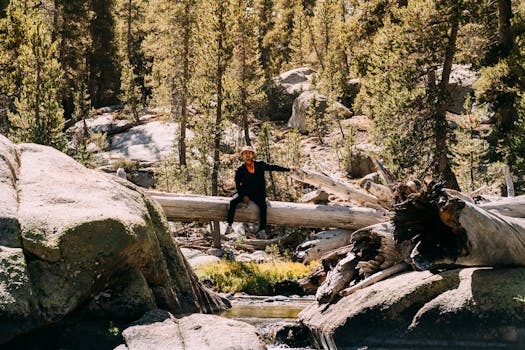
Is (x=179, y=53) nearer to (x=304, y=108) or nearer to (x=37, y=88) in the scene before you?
(x=37, y=88)

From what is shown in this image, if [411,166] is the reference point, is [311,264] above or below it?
below

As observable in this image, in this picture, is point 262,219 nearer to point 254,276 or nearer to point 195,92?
point 254,276

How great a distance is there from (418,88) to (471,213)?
13.0 metres

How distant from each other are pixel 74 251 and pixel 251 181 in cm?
701

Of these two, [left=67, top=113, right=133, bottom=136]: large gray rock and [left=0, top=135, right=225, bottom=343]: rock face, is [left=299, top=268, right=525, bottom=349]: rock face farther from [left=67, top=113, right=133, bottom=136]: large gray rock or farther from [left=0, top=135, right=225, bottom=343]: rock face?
[left=67, top=113, right=133, bottom=136]: large gray rock

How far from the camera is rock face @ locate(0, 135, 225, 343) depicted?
6.41m

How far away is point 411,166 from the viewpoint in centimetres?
1906

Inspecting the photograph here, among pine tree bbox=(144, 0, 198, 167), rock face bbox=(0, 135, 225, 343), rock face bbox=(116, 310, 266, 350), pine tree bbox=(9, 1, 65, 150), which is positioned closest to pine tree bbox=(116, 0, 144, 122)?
pine tree bbox=(144, 0, 198, 167)

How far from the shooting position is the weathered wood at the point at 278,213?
13.6 meters

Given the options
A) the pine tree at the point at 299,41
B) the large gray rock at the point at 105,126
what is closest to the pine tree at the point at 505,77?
the large gray rock at the point at 105,126

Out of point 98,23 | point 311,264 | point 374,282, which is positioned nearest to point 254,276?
point 311,264

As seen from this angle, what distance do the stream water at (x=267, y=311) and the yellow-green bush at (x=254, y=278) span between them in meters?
0.76

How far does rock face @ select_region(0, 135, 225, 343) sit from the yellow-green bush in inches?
247

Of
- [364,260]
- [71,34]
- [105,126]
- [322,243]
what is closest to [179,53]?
[71,34]
